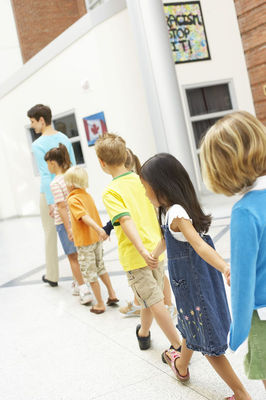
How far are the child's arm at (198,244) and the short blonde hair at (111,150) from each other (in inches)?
33.1

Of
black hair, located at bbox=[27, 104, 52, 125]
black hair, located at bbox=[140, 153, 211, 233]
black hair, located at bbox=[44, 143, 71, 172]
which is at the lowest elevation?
black hair, located at bbox=[140, 153, 211, 233]

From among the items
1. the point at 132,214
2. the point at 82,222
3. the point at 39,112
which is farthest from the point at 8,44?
the point at 132,214

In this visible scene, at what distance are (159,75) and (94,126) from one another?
3502mm

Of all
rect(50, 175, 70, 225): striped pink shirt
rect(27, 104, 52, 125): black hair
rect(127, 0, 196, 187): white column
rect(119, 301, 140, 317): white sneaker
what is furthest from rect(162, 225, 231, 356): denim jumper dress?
rect(127, 0, 196, 187): white column

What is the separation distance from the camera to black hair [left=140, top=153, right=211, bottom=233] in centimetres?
192

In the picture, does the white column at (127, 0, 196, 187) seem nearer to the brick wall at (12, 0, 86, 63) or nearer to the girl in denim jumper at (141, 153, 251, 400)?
the girl in denim jumper at (141, 153, 251, 400)

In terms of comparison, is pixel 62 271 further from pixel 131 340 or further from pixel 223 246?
pixel 131 340

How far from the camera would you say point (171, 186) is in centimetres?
193

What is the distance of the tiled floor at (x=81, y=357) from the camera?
2.29 meters

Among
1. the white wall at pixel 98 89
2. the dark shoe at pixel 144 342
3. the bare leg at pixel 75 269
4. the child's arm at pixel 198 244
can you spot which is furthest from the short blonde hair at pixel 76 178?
the white wall at pixel 98 89

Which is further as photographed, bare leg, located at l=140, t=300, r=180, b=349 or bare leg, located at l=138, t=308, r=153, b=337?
bare leg, located at l=138, t=308, r=153, b=337

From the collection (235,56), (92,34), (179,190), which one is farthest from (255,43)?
(179,190)

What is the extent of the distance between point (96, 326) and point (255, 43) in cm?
587

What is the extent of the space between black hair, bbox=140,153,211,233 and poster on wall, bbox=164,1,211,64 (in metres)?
7.93
